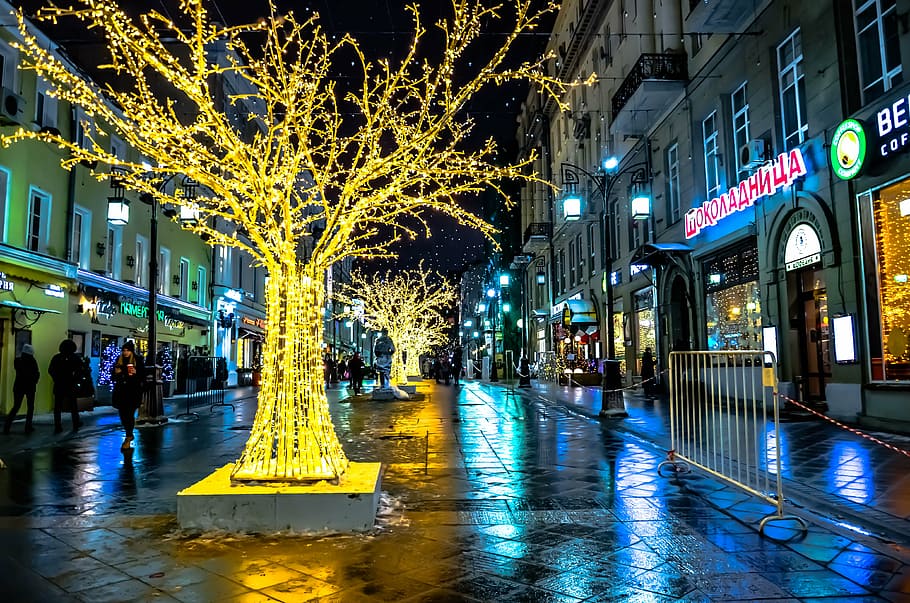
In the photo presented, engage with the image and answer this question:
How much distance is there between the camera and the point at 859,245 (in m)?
12.8

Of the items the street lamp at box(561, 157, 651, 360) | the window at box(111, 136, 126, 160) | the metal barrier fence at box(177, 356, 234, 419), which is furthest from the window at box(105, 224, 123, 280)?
the street lamp at box(561, 157, 651, 360)

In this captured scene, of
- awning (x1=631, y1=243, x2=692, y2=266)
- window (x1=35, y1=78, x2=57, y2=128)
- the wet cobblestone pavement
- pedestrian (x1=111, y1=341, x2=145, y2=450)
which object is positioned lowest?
the wet cobblestone pavement

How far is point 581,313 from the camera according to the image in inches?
1240

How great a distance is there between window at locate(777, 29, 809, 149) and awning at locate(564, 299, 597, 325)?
16204 mm

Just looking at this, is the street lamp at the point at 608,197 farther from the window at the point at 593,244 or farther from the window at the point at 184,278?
the window at the point at 184,278

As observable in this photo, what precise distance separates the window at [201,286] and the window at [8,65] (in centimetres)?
1546

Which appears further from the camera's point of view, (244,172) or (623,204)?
(623,204)

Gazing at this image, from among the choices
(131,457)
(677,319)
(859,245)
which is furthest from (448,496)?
(677,319)

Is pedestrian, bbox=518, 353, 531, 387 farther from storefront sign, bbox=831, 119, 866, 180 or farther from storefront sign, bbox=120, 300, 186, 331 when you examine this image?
storefront sign, bbox=831, 119, 866, 180

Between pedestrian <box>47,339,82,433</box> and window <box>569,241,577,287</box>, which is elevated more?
window <box>569,241,577,287</box>

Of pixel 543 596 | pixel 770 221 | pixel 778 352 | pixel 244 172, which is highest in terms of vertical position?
pixel 770 221

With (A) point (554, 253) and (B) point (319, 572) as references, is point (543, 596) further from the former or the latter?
(A) point (554, 253)

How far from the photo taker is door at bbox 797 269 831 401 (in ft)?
49.2

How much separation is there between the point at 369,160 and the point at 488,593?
3974mm
